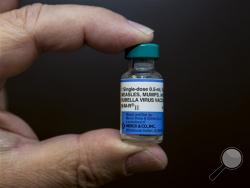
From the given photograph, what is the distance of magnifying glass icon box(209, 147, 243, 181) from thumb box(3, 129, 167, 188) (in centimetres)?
47

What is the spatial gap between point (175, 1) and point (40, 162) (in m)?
0.68

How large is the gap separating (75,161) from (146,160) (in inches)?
5.2

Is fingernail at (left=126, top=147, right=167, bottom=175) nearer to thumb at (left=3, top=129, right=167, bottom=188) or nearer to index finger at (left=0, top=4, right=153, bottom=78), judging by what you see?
thumb at (left=3, top=129, right=167, bottom=188)

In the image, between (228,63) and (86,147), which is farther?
(228,63)

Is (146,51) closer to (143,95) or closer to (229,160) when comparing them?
(143,95)

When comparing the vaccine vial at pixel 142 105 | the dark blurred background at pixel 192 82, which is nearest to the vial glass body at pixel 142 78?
the vaccine vial at pixel 142 105

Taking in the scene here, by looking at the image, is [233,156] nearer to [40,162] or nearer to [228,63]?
[228,63]

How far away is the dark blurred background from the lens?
46.8 inches

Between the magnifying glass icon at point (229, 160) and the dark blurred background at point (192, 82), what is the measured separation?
0.02 metres

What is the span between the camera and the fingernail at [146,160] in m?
0.74

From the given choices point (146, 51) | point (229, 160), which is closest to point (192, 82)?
point (229, 160)

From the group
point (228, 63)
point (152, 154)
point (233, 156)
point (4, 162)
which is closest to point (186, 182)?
point (233, 156)

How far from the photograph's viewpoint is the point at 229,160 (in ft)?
3.83

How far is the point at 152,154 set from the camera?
746 millimetres
